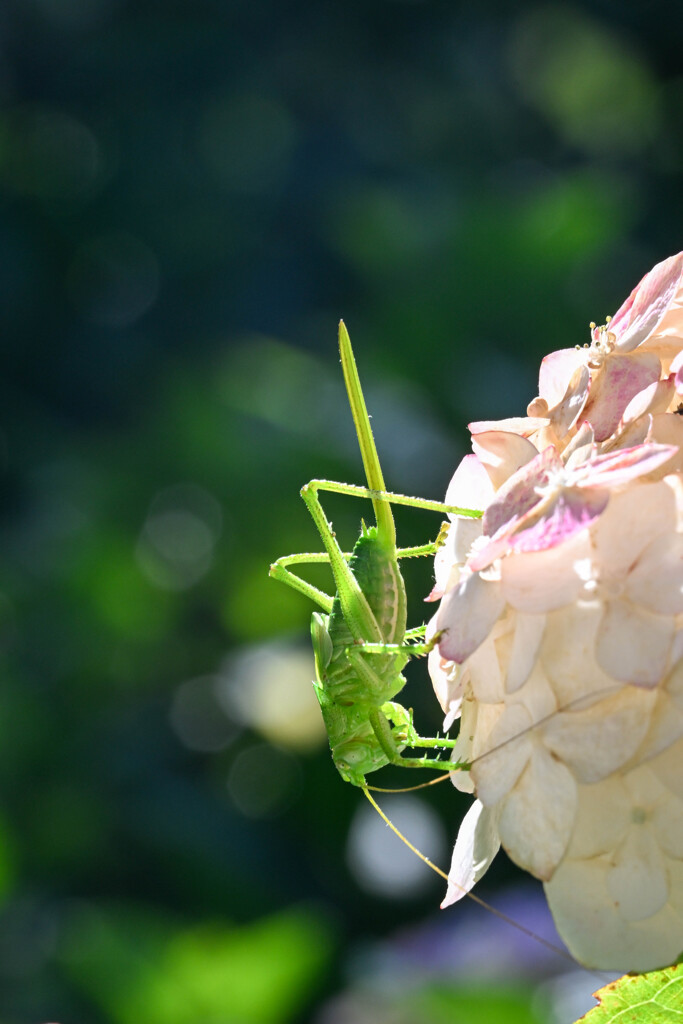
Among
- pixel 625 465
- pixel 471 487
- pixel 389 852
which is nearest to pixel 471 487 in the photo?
pixel 471 487

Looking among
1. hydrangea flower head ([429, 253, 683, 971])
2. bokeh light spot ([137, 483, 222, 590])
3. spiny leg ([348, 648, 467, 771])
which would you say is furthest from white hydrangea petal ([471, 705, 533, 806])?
bokeh light spot ([137, 483, 222, 590])

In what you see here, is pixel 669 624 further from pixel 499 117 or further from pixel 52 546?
pixel 499 117

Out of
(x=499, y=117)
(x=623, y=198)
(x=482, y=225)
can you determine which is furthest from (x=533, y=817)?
(x=499, y=117)

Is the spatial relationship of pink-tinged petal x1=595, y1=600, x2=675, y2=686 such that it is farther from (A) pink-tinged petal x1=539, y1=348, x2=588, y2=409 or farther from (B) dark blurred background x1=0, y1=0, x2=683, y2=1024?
(B) dark blurred background x1=0, y1=0, x2=683, y2=1024

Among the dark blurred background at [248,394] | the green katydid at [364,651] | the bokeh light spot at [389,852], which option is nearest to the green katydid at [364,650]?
the green katydid at [364,651]

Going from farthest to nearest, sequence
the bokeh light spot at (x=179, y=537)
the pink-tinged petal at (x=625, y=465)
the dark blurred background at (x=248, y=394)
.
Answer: the bokeh light spot at (x=179, y=537) < the dark blurred background at (x=248, y=394) < the pink-tinged petal at (x=625, y=465)

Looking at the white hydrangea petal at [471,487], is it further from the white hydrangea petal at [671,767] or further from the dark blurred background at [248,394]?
the dark blurred background at [248,394]

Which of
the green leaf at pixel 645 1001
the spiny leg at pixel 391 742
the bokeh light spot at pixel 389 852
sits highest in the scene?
the spiny leg at pixel 391 742
